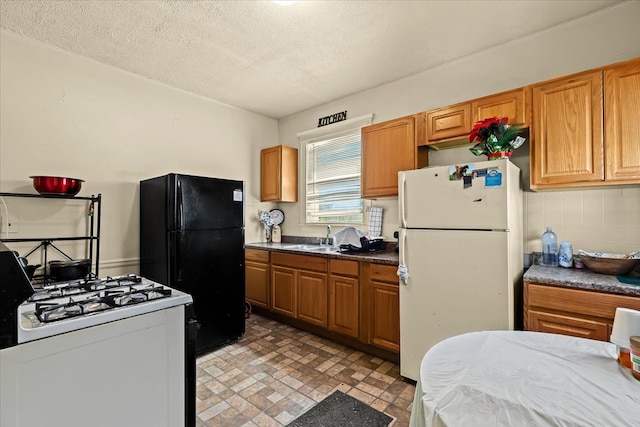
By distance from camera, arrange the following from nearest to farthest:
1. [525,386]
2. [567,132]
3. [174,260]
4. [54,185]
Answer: [525,386] < [567,132] < [54,185] < [174,260]

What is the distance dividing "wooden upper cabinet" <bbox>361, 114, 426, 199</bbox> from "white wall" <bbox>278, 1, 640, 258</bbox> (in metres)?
0.35

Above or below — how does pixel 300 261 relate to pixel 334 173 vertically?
below

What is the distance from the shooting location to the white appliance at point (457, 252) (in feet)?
6.08

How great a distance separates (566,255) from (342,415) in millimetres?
1944

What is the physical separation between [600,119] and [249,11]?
2.49m

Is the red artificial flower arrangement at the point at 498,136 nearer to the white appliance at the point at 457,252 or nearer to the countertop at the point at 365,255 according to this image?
the white appliance at the point at 457,252

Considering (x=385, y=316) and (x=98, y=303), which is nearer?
(x=98, y=303)

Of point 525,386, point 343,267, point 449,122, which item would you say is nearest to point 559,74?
point 449,122

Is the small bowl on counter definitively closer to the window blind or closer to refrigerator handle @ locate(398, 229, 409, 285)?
refrigerator handle @ locate(398, 229, 409, 285)

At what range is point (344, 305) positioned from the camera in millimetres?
2785

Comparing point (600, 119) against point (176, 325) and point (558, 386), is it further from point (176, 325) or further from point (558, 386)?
point (176, 325)

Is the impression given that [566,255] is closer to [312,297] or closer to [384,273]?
[384,273]

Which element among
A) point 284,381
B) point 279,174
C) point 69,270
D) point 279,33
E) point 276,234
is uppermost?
point 279,33

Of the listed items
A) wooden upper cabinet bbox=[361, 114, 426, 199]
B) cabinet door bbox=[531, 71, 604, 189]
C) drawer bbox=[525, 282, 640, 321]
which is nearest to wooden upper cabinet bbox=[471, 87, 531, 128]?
cabinet door bbox=[531, 71, 604, 189]
